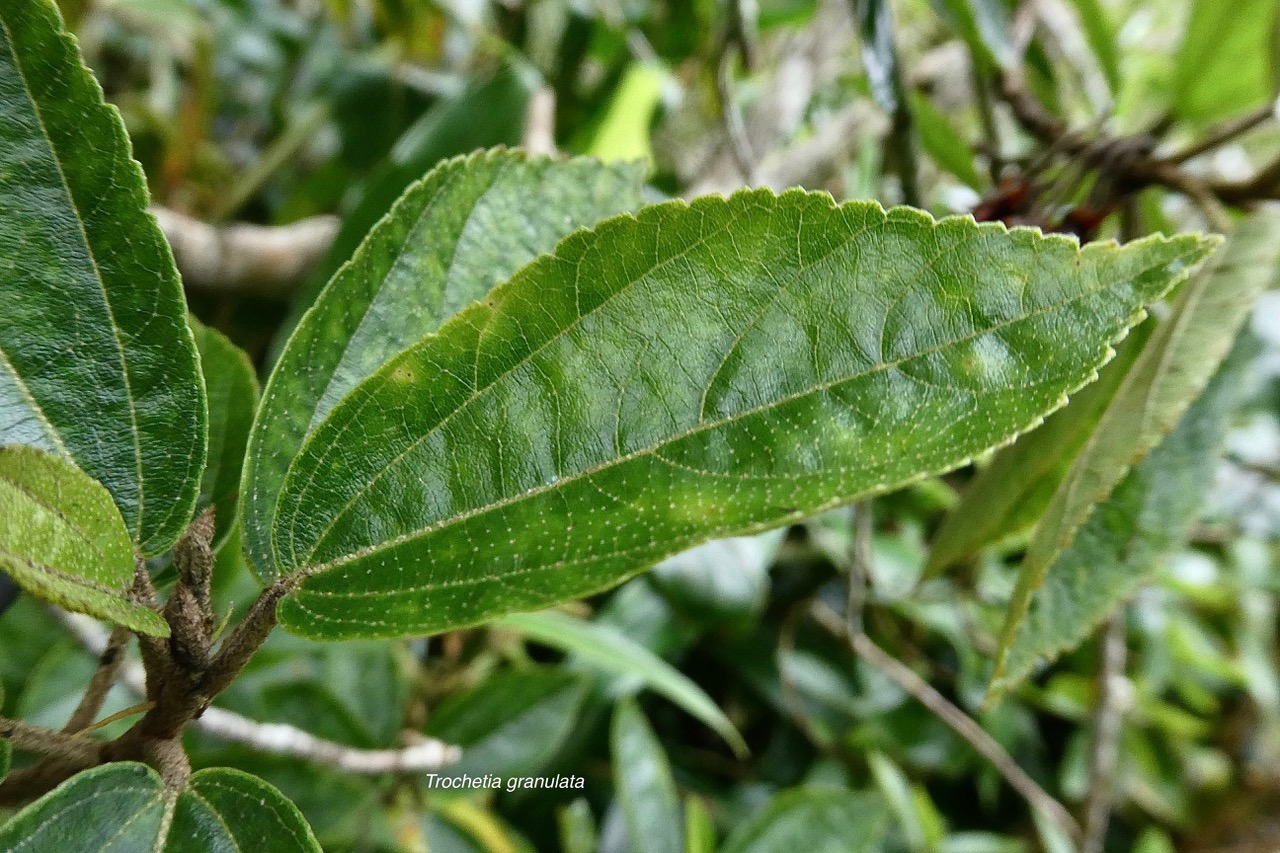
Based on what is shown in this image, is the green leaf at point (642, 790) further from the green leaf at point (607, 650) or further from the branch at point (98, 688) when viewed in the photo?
the branch at point (98, 688)

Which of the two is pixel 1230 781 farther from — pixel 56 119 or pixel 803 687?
pixel 56 119

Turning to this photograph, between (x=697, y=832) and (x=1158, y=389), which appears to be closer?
(x=1158, y=389)

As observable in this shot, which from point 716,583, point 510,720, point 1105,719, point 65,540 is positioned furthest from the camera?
point 1105,719

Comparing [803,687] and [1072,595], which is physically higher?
[1072,595]

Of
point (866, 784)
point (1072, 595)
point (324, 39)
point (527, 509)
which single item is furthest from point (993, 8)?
point (324, 39)

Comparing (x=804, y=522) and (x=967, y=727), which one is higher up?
(x=804, y=522)

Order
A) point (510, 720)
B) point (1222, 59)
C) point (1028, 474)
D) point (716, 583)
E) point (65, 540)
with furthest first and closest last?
1. point (716, 583)
2. point (510, 720)
3. point (1222, 59)
4. point (1028, 474)
5. point (65, 540)

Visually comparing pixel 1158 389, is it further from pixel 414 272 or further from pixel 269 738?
pixel 269 738

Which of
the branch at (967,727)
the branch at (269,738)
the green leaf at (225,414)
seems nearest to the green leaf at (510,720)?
the branch at (269,738)

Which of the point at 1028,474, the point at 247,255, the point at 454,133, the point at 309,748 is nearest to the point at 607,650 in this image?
the point at 309,748
